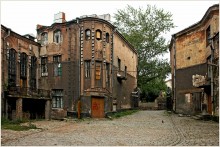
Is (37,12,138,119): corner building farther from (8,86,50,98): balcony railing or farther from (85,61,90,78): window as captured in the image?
(8,86,50,98): balcony railing

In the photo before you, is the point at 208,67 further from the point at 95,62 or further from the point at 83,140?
the point at 83,140

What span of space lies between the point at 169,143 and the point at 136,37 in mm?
32632

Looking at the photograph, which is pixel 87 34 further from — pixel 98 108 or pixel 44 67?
pixel 98 108

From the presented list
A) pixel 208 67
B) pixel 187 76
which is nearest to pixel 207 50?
pixel 208 67

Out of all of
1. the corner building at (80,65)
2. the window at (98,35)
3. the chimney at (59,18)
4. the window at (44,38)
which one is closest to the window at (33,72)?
the corner building at (80,65)

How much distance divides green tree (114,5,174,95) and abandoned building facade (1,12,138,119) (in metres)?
16.5

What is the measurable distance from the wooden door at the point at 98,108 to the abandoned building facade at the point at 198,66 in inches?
329

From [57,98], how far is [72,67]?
3.35 metres

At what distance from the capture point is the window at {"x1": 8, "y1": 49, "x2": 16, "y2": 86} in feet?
77.4

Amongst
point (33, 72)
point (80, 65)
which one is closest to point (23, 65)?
point (33, 72)

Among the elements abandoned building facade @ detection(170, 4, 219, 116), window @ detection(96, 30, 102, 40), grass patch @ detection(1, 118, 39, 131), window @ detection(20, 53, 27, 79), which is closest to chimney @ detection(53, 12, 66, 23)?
window @ detection(96, 30, 102, 40)

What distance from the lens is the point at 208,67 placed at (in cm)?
2427

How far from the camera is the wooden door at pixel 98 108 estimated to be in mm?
25505

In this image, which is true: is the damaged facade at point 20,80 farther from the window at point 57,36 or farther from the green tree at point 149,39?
the green tree at point 149,39
